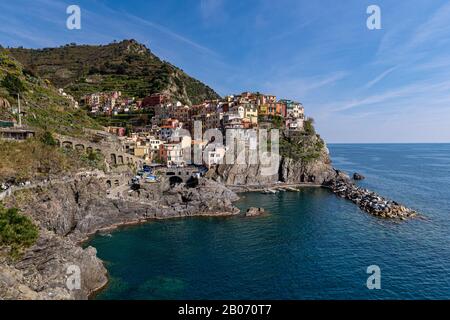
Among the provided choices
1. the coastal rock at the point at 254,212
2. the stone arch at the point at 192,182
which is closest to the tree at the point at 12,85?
the stone arch at the point at 192,182

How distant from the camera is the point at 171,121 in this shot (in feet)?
315

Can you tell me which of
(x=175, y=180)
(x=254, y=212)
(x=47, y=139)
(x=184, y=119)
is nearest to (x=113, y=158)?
(x=175, y=180)

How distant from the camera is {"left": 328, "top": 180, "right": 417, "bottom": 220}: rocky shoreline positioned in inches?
2005

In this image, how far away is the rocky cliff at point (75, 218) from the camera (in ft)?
71.2

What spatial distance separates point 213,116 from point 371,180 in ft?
172

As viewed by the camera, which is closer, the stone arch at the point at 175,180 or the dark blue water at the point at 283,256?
the dark blue water at the point at 283,256

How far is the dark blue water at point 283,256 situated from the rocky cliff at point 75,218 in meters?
3.03

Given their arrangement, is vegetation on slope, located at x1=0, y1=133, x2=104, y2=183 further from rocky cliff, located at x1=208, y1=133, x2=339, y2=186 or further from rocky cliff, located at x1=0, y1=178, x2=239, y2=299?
rocky cliff, located at x1=208, y1=133, x2=339, y2=186

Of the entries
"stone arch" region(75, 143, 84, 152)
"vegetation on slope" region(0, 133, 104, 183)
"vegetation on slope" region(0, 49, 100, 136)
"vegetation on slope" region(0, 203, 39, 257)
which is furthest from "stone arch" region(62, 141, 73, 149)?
"vegetation on slope" region(0, 203, 39, 257)

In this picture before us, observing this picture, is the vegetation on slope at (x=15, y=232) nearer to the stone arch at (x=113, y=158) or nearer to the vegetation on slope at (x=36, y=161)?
the vegetation on slope at (x=36, y=161)

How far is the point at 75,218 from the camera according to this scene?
141 feet

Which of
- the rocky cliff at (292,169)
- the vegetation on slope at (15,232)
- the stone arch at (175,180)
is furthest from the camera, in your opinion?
the rocky cliff at (292,169)

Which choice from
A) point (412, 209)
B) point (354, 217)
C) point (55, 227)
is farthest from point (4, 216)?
point (412, 209)
